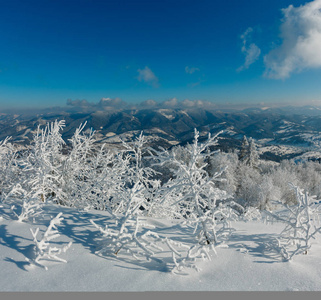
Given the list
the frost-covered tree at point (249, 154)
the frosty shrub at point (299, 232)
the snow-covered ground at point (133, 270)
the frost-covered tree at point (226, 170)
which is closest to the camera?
the snow-covered ground at point (133, 270)

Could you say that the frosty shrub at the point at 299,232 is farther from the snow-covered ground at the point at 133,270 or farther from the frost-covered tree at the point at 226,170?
the frost-covered tree at the point at 226,170

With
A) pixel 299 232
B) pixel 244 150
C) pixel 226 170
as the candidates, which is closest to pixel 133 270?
pixel 299 232

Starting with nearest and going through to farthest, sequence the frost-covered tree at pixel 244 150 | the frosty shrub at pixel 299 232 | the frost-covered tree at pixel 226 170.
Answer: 1. the frosty shrub at pixel 299 232
2. the frost-covered tree at pixel 226 170
3. the frost-covered tree at pixel 244 150

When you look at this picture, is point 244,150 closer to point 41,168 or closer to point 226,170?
point 226,170

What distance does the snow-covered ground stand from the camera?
11.0ft

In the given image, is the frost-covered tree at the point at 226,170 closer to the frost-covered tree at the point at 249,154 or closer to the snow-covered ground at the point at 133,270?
the frost-covered tree at the point at 249,154

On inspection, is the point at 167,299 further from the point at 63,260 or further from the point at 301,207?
the point at 301,207

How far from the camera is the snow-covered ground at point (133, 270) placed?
11.0 feet

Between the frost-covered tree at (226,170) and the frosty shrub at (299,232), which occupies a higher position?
the frosty shrub at (299,232)

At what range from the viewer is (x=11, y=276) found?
11.0ft

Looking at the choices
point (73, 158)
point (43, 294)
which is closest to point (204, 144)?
point (43, 294)

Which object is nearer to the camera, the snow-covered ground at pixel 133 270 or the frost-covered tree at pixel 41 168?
the snow-covered ground at pixel 133 270

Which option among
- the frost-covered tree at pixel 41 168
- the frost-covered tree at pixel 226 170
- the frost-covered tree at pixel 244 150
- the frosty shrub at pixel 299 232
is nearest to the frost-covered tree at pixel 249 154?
the frost-covered tree at pixel 244 150

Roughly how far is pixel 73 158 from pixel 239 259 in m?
10.2
